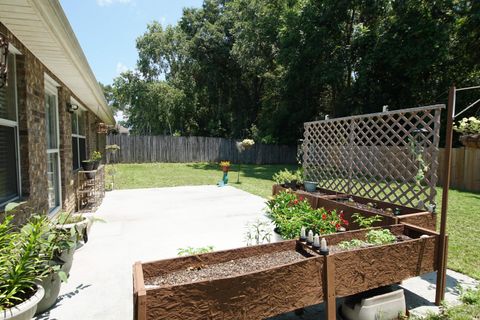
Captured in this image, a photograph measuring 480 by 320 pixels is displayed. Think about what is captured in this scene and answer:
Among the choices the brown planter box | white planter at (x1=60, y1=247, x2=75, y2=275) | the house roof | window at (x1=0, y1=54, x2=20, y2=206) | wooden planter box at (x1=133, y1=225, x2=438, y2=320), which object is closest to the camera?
wooden planter box at (x1=133, y1=225, x2=438, y2=320)

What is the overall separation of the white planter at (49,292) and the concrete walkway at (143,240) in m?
0.05

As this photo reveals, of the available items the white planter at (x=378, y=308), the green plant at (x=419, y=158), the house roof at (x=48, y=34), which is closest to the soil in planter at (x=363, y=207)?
the green plant at (x=419, y=158)

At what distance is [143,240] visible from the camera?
3.82 m

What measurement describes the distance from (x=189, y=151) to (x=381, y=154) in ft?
41.3

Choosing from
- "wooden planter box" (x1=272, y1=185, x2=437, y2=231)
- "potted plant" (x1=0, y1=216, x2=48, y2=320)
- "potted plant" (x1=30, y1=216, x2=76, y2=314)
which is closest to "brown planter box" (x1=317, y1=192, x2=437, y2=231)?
"wooden planter box" (x1=272, y1=185, x2=437, y2=231)

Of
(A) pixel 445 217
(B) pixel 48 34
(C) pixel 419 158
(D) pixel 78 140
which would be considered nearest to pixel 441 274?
(A) pixel 445 217

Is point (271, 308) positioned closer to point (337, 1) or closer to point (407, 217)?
point (407, 217)

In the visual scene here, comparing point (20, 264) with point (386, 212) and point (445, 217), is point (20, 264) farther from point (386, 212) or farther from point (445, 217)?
point (386, 212)

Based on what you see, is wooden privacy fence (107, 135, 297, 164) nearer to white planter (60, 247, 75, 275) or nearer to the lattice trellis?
the lattice trellis

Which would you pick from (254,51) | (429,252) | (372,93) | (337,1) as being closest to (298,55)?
(337,1)

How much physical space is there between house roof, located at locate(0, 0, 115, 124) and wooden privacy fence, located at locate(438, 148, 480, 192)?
9.73 meters

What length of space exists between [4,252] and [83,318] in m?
0.75

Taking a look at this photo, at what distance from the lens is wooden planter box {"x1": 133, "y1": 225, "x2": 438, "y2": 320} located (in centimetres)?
145

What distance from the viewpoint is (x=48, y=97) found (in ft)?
13.5
